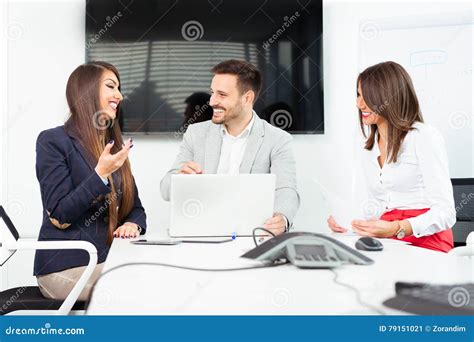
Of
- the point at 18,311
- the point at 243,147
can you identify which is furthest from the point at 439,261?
the point at 243,147

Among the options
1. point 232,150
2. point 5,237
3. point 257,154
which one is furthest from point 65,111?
point 5,237

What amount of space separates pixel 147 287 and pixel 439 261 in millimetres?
600

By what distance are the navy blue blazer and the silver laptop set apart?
227 mm

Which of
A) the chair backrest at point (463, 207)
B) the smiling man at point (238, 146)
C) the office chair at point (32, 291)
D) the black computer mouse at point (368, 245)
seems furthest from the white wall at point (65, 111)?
the black computer mouse at point (368, 245)

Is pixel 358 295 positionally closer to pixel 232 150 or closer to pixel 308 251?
pixel 308 251

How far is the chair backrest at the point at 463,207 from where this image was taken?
6.35 feet

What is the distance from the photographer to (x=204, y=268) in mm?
949

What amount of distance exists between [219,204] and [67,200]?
0.44 meters

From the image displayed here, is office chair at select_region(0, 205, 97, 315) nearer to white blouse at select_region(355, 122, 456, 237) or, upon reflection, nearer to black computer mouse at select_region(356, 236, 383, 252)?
black computer mouse at select_region(356, 236, 383, 252)

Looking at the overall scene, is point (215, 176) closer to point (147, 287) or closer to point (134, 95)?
point (147, 287)

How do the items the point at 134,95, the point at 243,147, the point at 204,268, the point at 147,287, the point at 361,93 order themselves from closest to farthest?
the point at 147,287 < the point at 204,268 < the point at 361,93 < the point at 243,147 < the point at 134,95

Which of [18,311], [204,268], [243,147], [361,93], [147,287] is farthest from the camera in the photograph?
[243,147]

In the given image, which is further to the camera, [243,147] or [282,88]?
[282,88]

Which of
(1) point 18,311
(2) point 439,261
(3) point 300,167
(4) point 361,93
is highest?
(4) point 361,93
